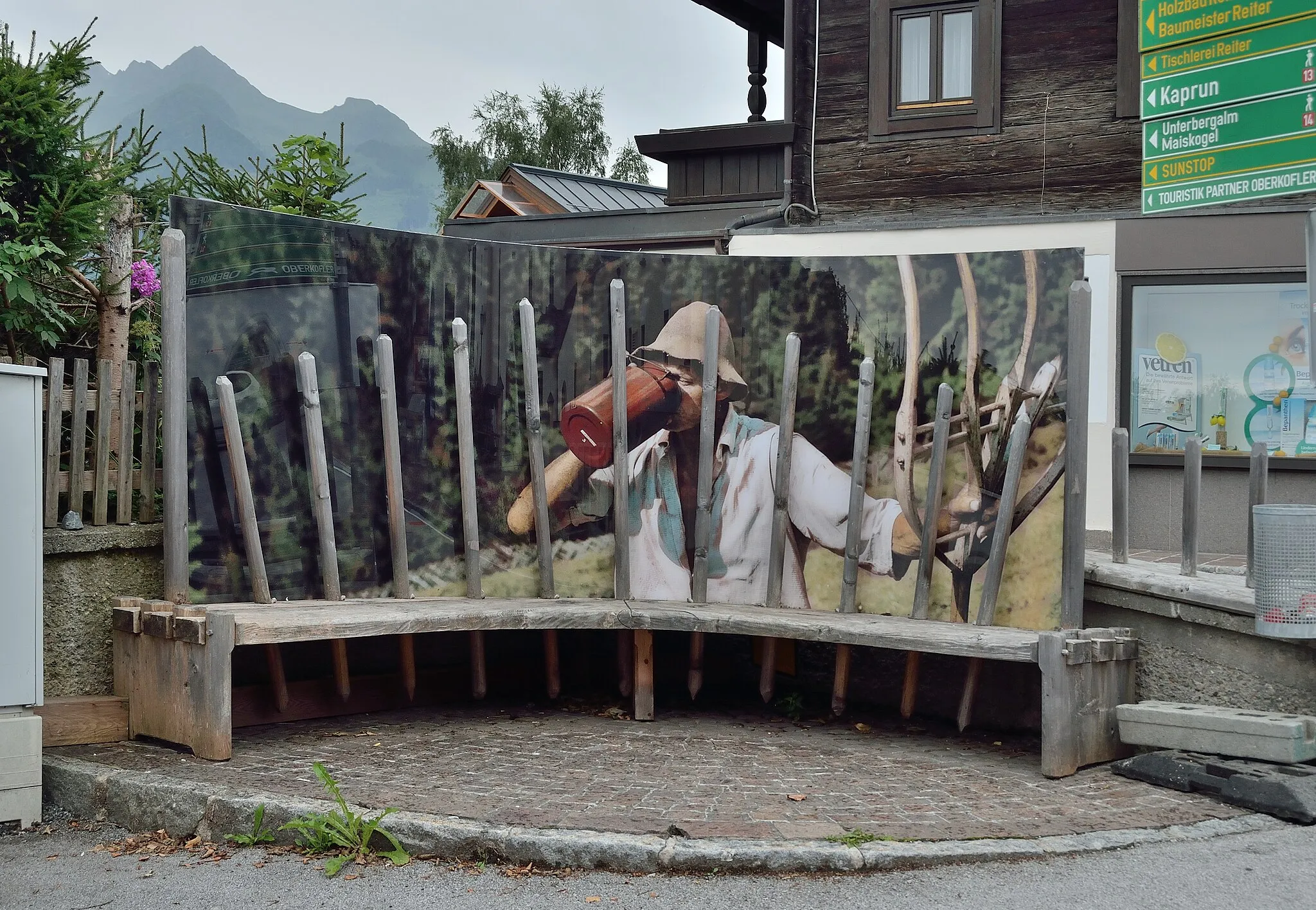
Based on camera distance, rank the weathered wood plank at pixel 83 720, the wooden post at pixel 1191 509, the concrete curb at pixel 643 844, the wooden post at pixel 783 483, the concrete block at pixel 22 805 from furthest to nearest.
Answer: the wooden post at pixel 783 483
the wooden post at pixel 1191 509
the weathered wood plank at pixel 83 720
the concrete block at pixel 22 805
the concrete curb at pixel 643 844

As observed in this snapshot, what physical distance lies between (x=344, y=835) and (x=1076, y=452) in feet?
12.2

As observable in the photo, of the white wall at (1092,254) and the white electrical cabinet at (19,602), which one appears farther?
the white wall at (1092,254)

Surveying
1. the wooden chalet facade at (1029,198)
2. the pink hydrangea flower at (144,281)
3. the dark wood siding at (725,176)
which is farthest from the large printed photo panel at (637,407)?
the dark wood siding at (725,176)

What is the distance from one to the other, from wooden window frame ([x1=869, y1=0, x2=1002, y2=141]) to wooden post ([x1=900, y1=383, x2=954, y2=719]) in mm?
4434

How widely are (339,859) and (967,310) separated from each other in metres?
4.10

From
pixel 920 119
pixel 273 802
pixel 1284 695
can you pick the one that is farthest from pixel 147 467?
pixel 920 119

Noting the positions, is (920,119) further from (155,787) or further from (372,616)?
(155,787)

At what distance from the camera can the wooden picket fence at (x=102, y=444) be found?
223 inches

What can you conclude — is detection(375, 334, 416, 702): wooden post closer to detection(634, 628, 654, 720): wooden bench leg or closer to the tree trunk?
detection(634, 628, 654, 720): wooden bench leg

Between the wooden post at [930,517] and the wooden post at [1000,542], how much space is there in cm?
28

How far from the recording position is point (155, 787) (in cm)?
471

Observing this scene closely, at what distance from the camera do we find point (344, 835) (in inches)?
169

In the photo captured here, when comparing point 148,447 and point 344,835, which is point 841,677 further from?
point 148,447

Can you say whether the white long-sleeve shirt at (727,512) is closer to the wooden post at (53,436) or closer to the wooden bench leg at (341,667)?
the wooden bench leg at (341,667)
